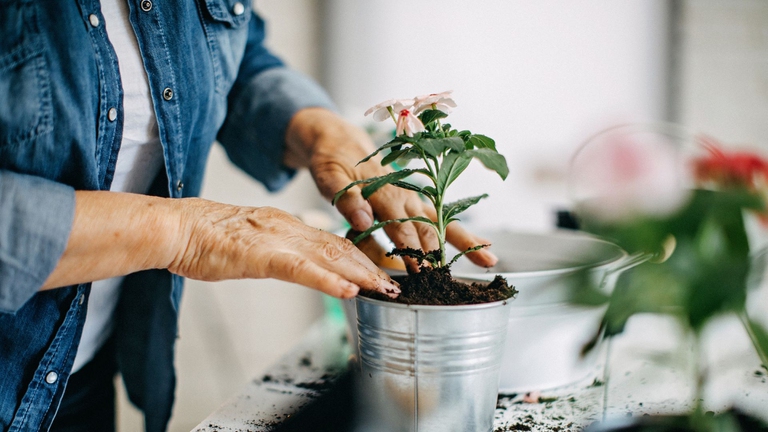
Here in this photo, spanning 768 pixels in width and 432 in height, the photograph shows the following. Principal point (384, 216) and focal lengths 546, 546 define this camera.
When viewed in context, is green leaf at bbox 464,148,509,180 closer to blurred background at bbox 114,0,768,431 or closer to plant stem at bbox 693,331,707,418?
plant stem at bbox 693,331,707,418

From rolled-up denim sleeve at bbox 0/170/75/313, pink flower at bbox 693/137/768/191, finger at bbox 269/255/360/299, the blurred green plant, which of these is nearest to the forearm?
rolled-up denim sleeve at bbox 0/170/75/313

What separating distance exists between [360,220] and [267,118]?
416 mm

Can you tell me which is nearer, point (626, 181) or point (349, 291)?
point (349, 291)

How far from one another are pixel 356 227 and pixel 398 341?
232mm

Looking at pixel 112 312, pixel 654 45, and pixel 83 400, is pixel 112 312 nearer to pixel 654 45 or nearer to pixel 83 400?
pixel 83 400

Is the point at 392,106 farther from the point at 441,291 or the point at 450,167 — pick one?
the point at 441,291

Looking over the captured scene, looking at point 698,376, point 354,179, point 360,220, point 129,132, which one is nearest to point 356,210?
point 360,220

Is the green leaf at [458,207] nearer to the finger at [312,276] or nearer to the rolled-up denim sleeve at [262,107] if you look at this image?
the finger at [312,276]

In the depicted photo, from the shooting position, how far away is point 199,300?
7.58 ft

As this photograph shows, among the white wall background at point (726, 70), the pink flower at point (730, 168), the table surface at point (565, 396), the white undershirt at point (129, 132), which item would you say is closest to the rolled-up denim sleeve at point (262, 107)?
the white undershirt at point (129, 132)

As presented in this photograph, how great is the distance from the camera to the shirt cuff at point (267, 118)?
1081mm

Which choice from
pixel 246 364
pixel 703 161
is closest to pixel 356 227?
pixel 703 161

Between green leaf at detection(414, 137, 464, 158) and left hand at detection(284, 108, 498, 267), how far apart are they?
0.18 meters

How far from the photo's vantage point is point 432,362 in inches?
23.5
